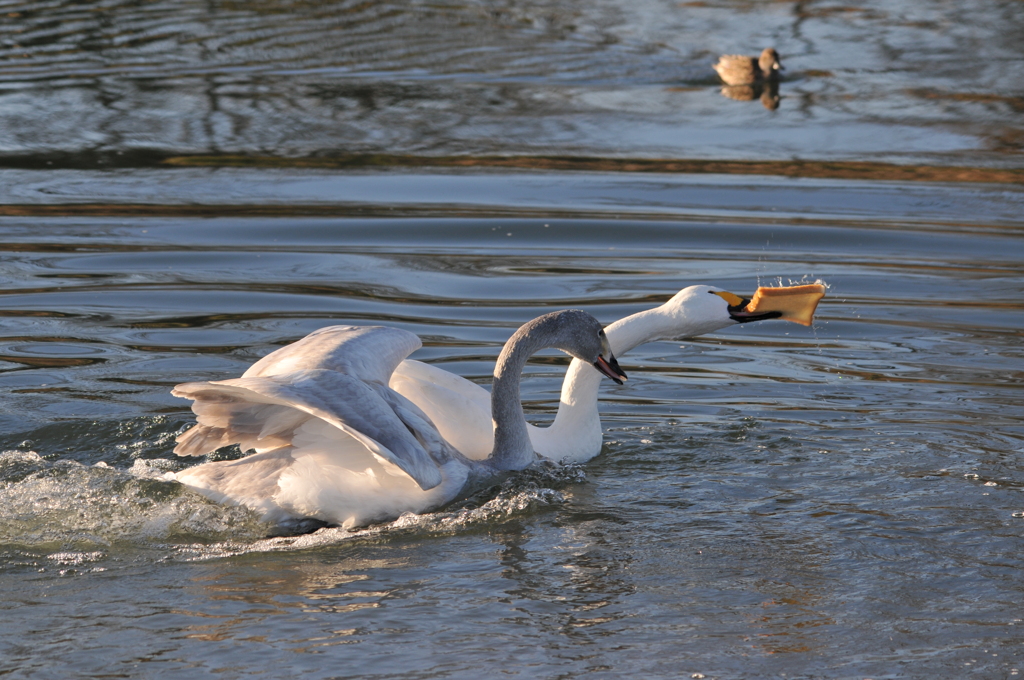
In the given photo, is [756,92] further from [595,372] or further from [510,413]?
[510,413]

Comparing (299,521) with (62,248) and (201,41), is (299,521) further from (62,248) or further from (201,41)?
(201,41)

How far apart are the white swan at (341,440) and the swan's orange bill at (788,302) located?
1.01m

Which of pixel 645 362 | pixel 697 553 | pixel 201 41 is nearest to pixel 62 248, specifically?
pixel 645 362

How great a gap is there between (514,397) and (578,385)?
57 cm

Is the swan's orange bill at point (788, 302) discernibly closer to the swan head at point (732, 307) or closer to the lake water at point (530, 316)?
the swan head at point (732, 307)

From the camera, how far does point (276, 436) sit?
585cm

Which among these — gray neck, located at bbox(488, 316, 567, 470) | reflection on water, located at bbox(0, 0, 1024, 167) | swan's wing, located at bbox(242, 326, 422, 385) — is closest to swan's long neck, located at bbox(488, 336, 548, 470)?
gray neck, located at bbox(488, 316, 567, 470)

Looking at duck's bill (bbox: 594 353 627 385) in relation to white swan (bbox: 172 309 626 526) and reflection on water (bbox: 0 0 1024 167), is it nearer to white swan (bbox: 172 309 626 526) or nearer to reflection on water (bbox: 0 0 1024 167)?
white swan (bbox: 172 309 626 526)

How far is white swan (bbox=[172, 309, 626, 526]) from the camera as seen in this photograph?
5.29 m

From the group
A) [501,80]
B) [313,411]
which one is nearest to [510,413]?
[313,411]

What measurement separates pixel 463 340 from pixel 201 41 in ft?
36.4

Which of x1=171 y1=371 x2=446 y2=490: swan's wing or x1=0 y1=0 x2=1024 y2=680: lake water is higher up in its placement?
x1=171 y1=371 x2=446 y2=490: swan's wing

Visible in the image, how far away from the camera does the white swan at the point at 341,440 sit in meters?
5.29

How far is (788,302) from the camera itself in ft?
20.8
